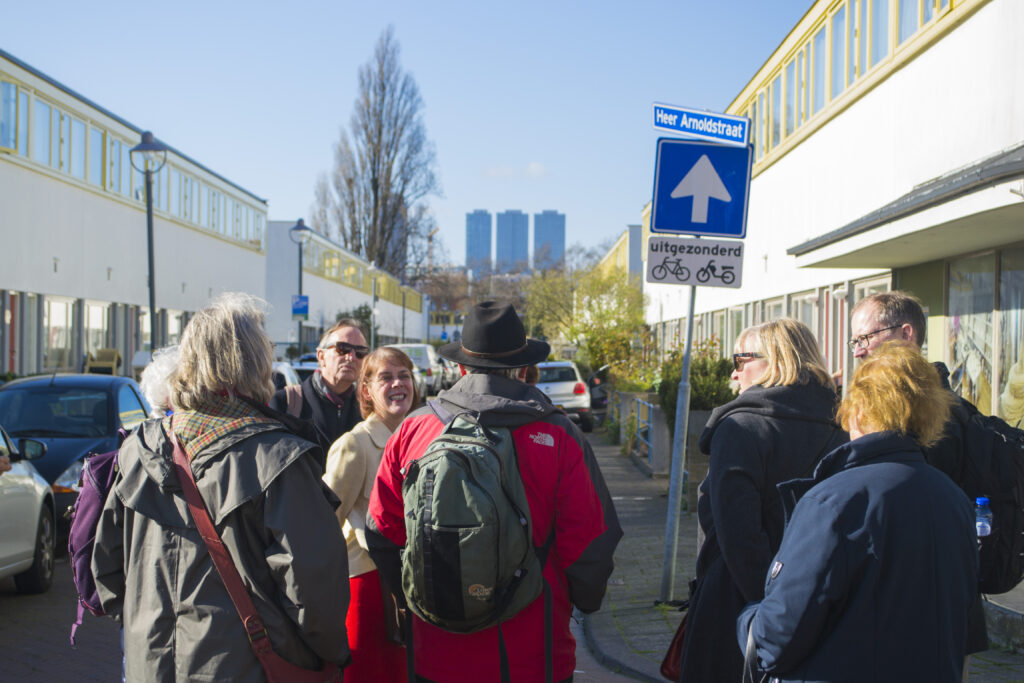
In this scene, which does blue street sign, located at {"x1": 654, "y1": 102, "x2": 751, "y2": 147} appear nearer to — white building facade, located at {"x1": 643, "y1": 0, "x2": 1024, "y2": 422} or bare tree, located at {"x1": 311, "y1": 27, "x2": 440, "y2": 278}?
white building facade, located at {"x1": 643, "y1": 0, "x2": 1024, "y2": 422}

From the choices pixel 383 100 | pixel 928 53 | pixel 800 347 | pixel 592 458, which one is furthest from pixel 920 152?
pixel 383 100

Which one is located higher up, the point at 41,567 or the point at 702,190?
the point at 702,190

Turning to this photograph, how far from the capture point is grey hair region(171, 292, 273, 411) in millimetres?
2814

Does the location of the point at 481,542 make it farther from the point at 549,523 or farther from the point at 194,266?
the point at 194,266

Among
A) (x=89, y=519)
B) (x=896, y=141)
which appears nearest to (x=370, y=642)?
(x=89, y=519)

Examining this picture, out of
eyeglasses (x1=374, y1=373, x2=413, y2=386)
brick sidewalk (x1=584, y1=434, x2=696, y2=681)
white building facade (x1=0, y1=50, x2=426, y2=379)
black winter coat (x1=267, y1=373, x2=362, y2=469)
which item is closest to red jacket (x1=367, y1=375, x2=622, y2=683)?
eyeglasses (x1=374, y1=373, x2=413, y2=386)

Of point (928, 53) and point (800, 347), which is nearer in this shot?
point (800, 347)

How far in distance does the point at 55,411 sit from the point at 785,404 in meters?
8.01

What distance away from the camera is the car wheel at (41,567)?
7148mm

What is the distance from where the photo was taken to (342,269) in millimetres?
60500

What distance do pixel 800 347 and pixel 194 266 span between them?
36206 millimetres

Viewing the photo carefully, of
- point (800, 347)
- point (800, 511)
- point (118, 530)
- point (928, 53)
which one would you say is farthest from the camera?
point (928, 53)

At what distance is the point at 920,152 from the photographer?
10680mm

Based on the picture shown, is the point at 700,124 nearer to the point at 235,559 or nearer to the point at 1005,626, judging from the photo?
the point at 1005,626
